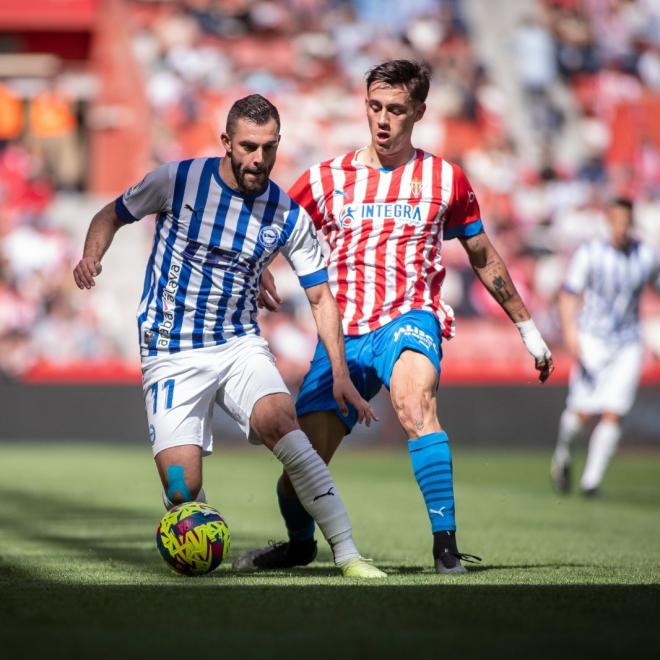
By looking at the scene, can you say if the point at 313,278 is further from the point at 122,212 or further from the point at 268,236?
the point at 122,212

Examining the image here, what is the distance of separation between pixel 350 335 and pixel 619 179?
15276 mm

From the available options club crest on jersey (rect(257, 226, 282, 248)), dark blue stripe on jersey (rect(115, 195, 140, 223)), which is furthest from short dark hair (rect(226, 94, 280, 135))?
dark blue stripe on jersey (rect(115, 195, 140, 223))

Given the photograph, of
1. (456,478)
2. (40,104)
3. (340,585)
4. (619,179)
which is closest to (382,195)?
(340,585)

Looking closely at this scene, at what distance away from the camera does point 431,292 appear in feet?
21.4

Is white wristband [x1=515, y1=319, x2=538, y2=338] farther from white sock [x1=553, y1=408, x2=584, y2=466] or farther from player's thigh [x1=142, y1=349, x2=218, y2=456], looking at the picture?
white sock [x1=553, y1=408, x2=584, y2=466]

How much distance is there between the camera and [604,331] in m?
12.3

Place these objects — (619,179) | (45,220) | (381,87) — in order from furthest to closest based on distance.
Answer: (619,179) < (45,220) < (381,87)

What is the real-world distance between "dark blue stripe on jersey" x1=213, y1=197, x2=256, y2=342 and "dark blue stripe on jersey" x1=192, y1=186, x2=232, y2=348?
6cm

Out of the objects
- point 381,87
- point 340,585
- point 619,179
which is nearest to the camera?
point 340,585

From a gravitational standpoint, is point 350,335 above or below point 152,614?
above

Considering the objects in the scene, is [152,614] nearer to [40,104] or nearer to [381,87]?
[381,87]

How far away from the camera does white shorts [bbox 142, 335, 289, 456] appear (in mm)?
6102

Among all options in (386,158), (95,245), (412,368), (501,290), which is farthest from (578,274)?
(95,245)

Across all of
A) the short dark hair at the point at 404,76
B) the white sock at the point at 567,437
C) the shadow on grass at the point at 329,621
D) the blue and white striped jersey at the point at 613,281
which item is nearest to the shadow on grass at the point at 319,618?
the shadow on grass at the point at 329,621
